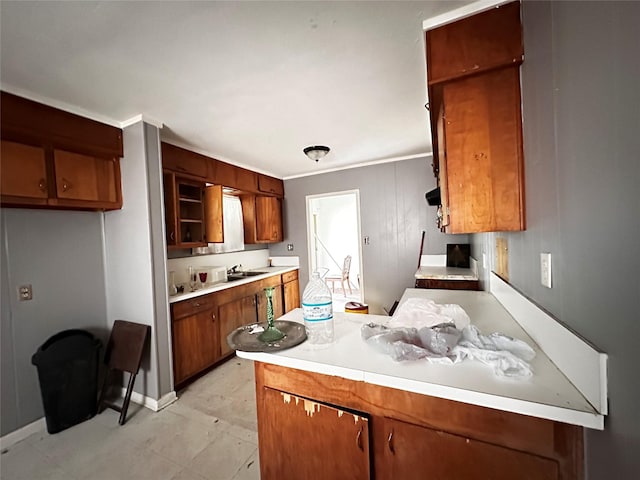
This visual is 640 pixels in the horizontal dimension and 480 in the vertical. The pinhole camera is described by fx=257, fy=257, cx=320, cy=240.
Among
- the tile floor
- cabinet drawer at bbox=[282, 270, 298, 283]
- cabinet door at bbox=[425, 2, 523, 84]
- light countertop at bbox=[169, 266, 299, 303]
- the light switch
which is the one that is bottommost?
the tile floor

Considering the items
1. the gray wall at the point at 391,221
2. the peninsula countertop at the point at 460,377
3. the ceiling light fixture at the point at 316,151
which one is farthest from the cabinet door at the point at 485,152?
the gray wall at the point at 391,221

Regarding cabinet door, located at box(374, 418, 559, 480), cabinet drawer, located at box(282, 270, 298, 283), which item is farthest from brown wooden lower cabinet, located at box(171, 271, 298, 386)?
cabinet door, located at box(374, 418, 559, 480)

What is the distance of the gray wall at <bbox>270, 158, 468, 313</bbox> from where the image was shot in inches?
137

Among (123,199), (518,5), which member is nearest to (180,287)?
(123,199)

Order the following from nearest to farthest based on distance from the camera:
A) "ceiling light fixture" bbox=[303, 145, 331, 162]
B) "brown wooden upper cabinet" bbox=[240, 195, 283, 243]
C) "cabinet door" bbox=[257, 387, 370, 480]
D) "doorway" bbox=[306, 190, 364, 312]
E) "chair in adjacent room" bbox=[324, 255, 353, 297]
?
"cabinet door" bbox=[257, 387, 370, 480] → "ceiling light fixture" bbox=[303, 145, 331, 162] → "brown wooden upper cabinet" bbox=[240, 195, 283, 243] → "chair in adjacent room" bbox=[324, 255, 353, 297] → "doorway" bbox=[306, 190, 364, 312]

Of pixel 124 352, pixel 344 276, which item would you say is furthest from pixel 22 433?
pixel 344 276

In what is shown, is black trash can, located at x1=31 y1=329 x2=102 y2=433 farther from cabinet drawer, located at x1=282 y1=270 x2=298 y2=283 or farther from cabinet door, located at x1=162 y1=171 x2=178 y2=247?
cabinet drawer, located at x1=282 y1=270 x2=298 y2=283

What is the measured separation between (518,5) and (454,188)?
76 centimetres

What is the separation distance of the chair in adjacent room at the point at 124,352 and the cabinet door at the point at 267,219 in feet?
6.71

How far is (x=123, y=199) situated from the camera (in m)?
2.17

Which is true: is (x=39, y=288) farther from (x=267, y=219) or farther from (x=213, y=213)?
(x=267, y=219)

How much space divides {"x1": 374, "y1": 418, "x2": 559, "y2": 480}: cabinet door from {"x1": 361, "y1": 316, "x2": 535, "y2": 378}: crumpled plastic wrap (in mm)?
209

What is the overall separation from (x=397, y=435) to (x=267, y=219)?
Answer: 3448 millimetres

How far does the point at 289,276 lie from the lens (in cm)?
409
